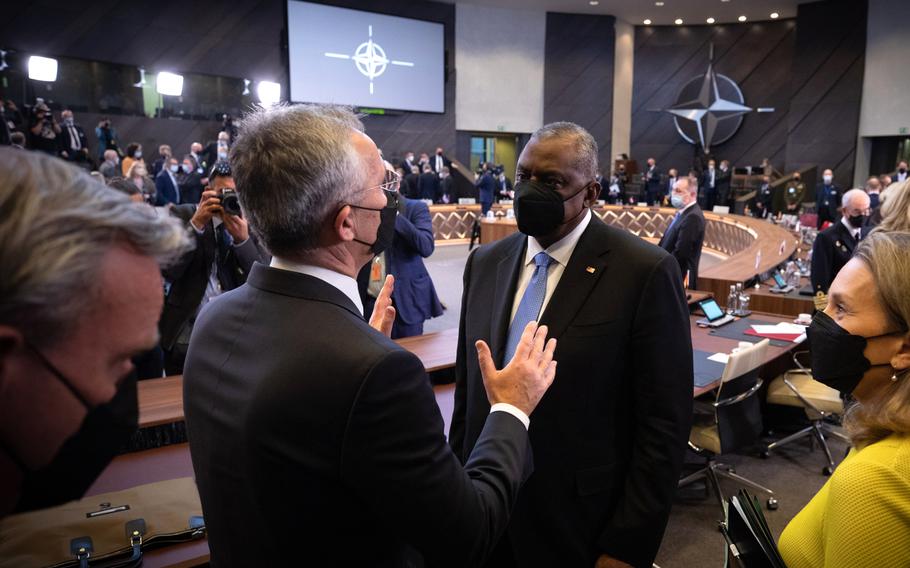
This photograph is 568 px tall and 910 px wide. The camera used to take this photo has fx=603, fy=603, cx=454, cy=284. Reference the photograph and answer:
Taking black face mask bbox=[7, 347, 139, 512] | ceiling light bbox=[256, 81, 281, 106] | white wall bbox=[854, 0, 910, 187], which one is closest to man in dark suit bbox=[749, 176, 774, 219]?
white wall bbox=[854, 0, 910, 187]

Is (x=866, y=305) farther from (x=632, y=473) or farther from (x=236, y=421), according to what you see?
(x=236, y=421)

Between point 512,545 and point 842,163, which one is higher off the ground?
point 842,163

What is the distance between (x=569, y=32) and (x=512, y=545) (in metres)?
19.8

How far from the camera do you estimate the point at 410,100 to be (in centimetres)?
1681

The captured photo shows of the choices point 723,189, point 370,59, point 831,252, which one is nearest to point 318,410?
point 831,252

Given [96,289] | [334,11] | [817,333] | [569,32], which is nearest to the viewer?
[96,289]

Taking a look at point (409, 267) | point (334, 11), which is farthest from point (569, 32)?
point (409, 267)

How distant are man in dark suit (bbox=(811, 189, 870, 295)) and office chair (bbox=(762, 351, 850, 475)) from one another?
899 millimetres

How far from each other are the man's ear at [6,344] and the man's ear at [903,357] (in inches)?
60.6

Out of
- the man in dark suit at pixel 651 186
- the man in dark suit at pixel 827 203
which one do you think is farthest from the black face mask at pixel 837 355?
the man in dark suit at pixel 651 186

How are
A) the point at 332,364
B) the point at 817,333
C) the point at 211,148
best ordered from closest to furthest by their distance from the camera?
1. the point at 332,364
2. the point at 817,333
3. the point at 211,148

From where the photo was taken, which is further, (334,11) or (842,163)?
(842,163)

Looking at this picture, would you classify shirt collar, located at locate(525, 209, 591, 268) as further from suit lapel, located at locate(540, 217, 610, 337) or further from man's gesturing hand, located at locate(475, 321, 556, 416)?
man's gesturing hand, located at locate(475, 321, 556, 416)

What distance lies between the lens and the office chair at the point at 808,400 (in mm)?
3727
